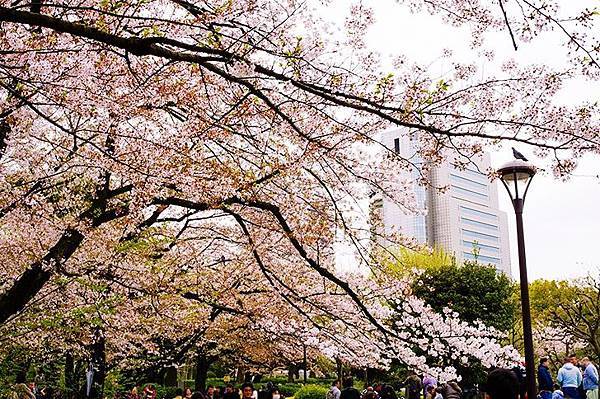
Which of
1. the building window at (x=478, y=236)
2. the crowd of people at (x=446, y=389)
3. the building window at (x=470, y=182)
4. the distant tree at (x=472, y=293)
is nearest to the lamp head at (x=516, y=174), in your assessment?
the crowd of people at (x=446, y=389)

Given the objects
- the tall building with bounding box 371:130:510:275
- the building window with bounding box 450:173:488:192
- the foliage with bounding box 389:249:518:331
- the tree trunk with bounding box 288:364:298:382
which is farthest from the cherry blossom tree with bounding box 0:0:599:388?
the building window with bounding box 450:173:488:192

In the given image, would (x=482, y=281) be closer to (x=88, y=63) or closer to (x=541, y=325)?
(x=541, y=325)


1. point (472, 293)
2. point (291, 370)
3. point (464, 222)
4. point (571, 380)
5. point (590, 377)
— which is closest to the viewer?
point (571, 380)

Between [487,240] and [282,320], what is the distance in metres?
116

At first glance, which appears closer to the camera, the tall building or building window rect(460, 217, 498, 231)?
the tall building

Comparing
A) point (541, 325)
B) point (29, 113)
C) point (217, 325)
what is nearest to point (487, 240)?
point (541, 325)

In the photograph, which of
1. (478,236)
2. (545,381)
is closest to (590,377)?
(545,381)

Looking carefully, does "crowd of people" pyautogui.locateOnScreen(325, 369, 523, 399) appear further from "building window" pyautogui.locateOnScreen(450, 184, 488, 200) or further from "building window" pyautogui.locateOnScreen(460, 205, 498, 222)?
"building window" pyautogui.locateOnScreen(450, 184, 488, 200)

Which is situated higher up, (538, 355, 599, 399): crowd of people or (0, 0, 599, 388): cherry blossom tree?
(0, 0, 599, 388): cherry blossom tree

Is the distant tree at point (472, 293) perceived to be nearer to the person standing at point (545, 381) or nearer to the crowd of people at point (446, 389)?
the crowd of people at point (446, 389)

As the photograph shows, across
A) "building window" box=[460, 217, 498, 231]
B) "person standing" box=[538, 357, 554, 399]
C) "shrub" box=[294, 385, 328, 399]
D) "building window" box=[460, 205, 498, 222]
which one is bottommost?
"shrub" box=[294, 385, 328, 399]

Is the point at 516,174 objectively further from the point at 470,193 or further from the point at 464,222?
the point at 470,193

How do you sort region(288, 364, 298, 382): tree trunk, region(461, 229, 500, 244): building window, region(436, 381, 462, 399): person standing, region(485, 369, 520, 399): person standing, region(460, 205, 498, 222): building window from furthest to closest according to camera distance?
region(460, 205, 498, 222): building window
region(461, 229, 500, 244): building window
region(288, 364, 298, 382): tree trunk
region(436, 381, 462, 399): person standing
region(485, 369, 520, 399): person standing

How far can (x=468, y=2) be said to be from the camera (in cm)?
421
